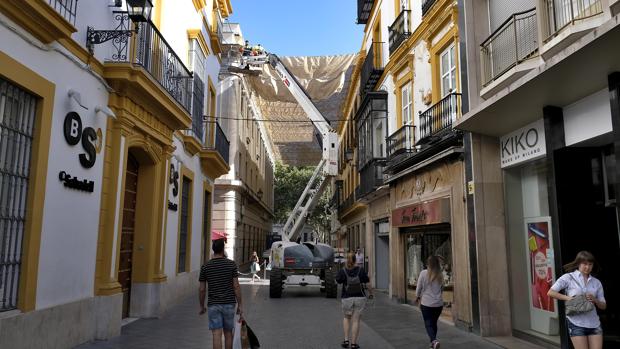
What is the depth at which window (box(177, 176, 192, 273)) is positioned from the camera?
13977mm

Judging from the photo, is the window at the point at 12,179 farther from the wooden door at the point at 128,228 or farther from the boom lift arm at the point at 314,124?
the boom lift arm at the point at 314,124

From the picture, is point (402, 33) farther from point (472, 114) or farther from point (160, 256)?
point (160, 256)

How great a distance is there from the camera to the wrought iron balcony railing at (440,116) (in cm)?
1061

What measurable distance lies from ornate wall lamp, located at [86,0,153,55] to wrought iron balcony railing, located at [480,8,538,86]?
621cm

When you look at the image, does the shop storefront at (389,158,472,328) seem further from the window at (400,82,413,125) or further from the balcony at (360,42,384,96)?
the balcony at (360,42,384,96)

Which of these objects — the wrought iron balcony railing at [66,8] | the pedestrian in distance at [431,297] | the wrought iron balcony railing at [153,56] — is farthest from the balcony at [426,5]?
the wrought iron balcony railing at [66,8]

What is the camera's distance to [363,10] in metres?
21.6

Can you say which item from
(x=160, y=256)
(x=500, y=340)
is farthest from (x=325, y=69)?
(x=500, y=340)

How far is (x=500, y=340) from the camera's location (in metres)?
8.56

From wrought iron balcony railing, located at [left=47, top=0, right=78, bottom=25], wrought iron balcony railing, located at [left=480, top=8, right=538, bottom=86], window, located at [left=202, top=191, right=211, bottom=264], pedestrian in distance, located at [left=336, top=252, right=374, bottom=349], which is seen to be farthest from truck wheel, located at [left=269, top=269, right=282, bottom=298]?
wrought iron balcony railing, located at [left=47, top=0, right=78, bottom=25]

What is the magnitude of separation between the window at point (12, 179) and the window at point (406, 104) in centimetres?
995

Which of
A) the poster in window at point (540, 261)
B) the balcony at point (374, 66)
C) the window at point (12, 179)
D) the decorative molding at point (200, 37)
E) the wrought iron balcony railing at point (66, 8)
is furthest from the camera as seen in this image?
the balcony at point (374, 66)

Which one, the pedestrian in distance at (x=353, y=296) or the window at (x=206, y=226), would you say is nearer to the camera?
the pedestrian in distance at (x=353, y=296)

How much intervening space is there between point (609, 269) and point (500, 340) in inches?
93.8
